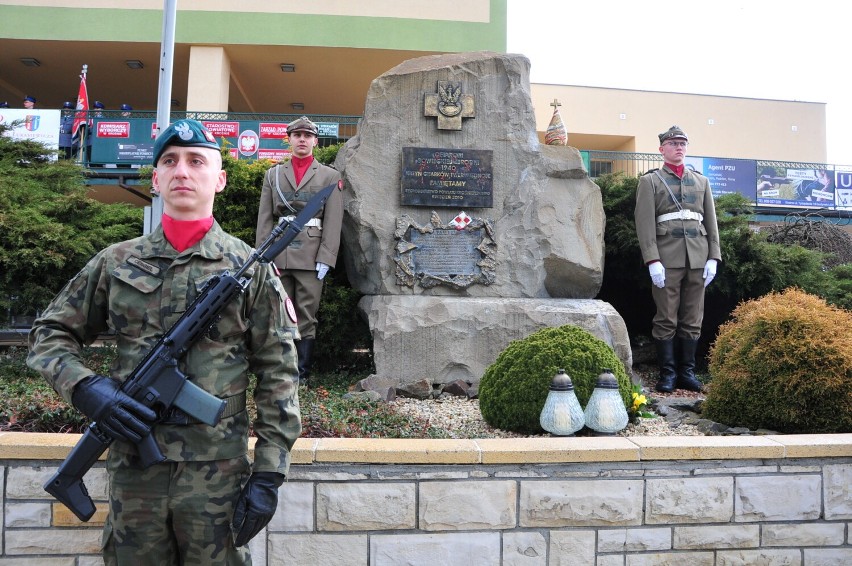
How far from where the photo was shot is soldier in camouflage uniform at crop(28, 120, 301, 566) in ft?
6.20

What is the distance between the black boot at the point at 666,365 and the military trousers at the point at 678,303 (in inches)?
3.2

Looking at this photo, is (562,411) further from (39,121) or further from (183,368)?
(39,121)

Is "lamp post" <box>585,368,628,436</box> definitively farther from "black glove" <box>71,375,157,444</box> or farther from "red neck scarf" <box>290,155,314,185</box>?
"red neck scarf" <box>290,155,314,185</box>

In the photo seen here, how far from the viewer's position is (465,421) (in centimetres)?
442

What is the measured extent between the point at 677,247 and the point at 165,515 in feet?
16.6

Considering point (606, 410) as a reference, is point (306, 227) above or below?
above

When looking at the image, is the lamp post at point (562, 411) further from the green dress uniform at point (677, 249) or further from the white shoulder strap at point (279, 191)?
the white shoulder strap at point (279, 191)

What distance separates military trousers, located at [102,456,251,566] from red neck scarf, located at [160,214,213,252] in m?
0.67

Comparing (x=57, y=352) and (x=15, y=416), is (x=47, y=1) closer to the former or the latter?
(x=15, y=416)

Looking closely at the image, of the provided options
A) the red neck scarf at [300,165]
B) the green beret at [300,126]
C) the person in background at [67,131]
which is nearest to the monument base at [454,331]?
the red neck scarf at [300,165]

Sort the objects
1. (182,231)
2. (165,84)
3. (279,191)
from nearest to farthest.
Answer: (182,231) → (165,84) → (279,191)

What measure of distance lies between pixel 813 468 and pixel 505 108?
398 cm

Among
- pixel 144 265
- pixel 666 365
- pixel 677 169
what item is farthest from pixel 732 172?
pixel 144 265

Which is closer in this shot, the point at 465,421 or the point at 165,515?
the point at 165,515
